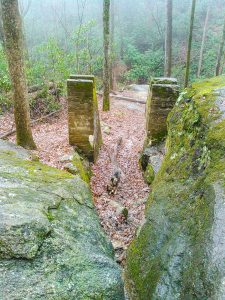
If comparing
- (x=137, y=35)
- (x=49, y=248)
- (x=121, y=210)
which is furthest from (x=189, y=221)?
(x=137, y=35)

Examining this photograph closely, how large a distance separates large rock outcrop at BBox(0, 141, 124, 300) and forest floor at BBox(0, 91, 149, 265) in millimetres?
1955

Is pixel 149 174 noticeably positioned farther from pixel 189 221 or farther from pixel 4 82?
pixel 4 82

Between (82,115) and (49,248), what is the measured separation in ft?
17.6

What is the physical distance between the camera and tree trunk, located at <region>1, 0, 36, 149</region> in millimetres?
5641

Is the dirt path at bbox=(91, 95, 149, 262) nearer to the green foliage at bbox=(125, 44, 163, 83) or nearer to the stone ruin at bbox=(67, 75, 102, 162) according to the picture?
the stone ruin at bbox=(67, 75, 102, 162)

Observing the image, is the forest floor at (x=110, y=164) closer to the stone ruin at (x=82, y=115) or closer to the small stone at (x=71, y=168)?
the small stone at (x=71, y=168)

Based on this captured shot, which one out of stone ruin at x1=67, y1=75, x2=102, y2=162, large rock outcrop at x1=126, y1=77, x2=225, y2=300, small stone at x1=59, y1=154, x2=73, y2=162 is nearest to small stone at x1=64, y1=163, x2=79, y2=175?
small stone at x1=59, y1=154, x2=73, y2=162

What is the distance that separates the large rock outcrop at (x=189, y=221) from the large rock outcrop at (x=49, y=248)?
604 mm

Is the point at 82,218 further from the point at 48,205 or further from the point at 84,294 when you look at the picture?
the point at 84,294

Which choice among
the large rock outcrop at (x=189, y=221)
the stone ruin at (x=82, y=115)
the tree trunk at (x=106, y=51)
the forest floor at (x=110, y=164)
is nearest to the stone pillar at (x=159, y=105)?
the forest floor at (x=110, y=164)

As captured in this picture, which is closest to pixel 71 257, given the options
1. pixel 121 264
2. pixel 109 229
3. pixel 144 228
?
pixel 144 228

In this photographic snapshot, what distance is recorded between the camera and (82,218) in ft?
11.8

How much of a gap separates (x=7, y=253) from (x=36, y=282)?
0.38m

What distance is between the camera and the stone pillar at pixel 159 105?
8188mm
